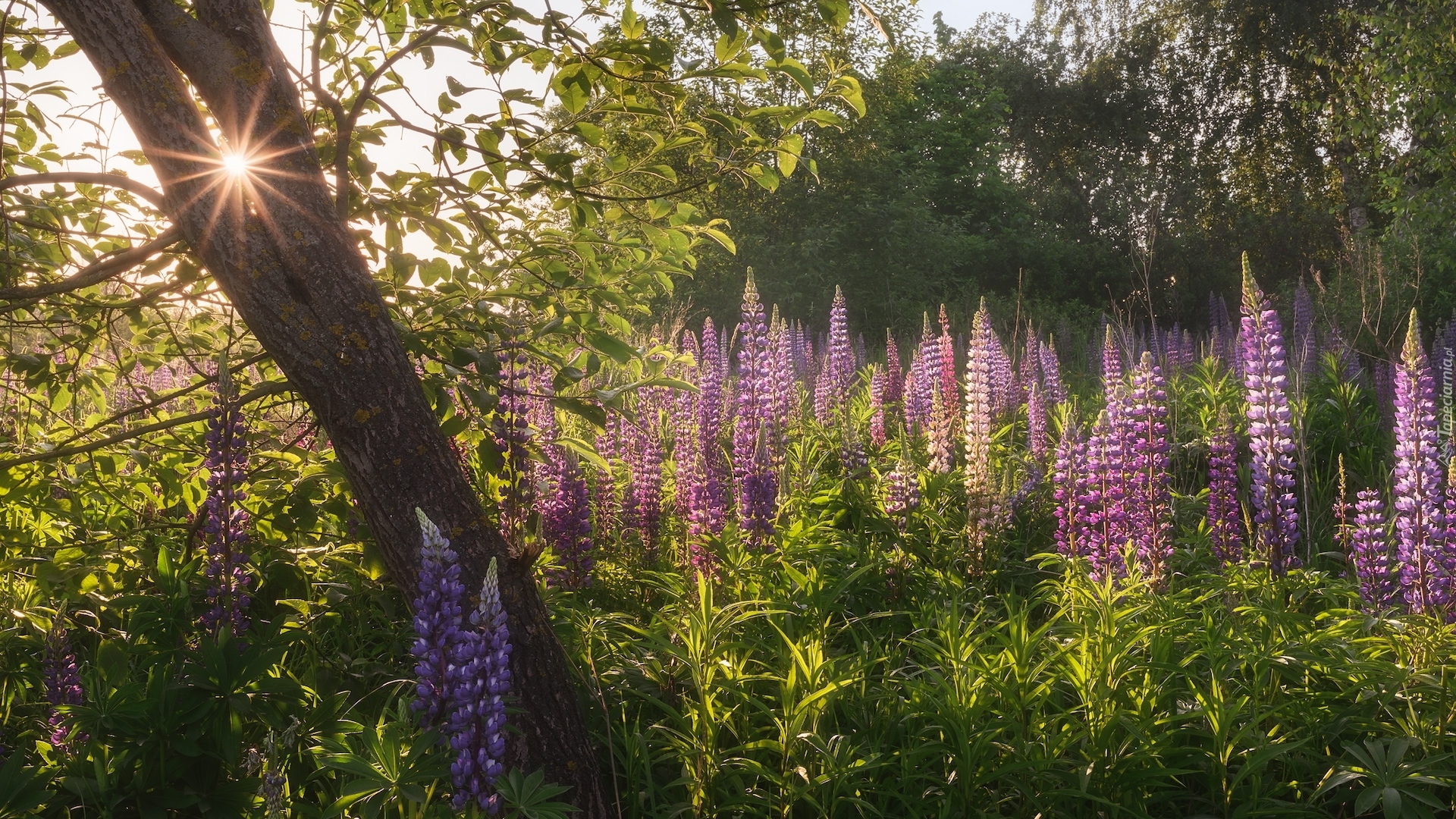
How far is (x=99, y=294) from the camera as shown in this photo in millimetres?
3562

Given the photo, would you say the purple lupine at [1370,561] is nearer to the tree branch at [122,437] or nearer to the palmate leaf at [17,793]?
the tree branch at [122,437]

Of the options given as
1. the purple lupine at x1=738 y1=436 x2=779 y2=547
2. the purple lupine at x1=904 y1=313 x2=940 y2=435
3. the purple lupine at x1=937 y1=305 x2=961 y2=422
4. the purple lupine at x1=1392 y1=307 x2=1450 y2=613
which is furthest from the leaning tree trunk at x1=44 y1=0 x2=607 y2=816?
the purple lupine at x1=904 y1=313 x2=940 y2=435

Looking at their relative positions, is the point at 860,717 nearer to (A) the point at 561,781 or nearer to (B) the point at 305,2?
(A) the point at 561,781

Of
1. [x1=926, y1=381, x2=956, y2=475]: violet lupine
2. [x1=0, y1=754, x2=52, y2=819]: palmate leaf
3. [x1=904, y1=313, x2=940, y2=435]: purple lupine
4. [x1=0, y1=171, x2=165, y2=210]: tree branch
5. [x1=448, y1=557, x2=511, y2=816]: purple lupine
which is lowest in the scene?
[x1=0, y1=754, x2=52, y2=819]: palmate leaf

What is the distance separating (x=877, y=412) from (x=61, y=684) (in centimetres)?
599

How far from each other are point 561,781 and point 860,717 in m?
1.20

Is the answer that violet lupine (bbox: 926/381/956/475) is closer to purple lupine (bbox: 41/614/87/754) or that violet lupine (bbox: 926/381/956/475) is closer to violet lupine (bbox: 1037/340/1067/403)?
violet lupine (bbox: 1037/340/1067/403)

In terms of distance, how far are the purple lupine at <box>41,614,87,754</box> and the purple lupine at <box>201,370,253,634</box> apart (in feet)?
1.46

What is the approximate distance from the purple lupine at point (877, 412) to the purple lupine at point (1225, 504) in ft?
8.36

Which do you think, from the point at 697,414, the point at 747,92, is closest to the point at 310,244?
the point at 697,414

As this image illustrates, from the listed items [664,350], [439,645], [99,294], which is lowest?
[439,645]

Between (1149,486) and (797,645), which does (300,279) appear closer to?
(797,645)

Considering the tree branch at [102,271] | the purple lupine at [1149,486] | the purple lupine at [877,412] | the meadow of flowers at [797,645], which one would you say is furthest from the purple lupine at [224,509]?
the purple lupine at [877,412]

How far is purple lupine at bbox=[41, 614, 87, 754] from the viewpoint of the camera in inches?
109
